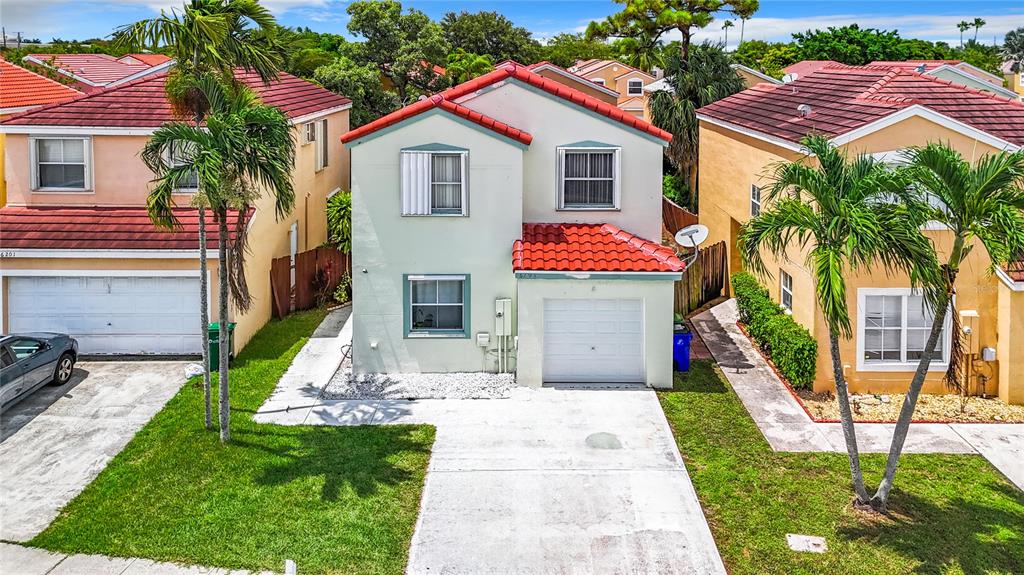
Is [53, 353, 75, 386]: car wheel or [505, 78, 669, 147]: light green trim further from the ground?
[505, 78, 669, 147]: light green trim

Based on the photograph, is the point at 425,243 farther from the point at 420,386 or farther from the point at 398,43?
the point at 398,43

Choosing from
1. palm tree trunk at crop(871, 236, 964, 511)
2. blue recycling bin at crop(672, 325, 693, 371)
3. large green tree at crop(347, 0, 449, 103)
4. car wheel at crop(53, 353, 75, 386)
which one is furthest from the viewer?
large green tree at crop(347, 0, 449, 103)

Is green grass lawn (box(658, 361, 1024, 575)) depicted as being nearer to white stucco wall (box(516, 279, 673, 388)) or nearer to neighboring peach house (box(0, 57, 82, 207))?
white stucco wall (box(516, 279, 673, 388))

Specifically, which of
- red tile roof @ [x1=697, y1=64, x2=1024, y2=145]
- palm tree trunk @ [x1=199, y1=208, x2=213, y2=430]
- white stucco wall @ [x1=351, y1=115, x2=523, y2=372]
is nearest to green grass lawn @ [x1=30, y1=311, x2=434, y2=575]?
palm tree trunk @ [x1=199, y1=208, x2=213, y2=430]

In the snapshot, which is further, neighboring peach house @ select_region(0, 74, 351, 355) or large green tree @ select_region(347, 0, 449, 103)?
large green tree @ select_region(347, 0, 449, 103)

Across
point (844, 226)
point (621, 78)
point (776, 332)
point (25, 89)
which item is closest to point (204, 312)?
point (844, 226)

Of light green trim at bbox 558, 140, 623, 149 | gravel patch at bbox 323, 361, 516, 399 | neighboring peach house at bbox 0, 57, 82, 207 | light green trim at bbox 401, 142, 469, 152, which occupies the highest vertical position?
neighboring peach house at bbox 0, 57, 82, 207

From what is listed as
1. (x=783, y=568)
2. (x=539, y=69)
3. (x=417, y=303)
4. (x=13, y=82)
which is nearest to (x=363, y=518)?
(x=783, y=568)
